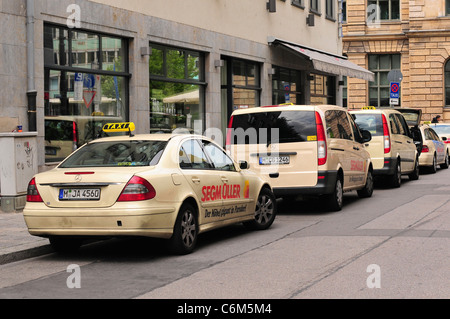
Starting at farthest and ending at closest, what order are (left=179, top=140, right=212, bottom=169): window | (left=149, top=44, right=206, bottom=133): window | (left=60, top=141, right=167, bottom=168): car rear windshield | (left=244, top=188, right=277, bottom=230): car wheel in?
(left=149, top=44, right=206, bottom=133): window
(left=244, top=188, right=277, bottom=230): car wheel
(left=179, top=140, right=212, bottom=169): window
(left=60, top=141, right=167, bottom=168): car rear windshield

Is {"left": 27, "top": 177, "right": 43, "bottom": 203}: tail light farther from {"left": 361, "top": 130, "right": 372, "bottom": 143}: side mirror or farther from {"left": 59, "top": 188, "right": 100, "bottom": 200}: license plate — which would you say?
{"left": 361, "top": 130, "right": 372, "bottom": 143}: side mirror

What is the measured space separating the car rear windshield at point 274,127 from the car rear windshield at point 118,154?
424 centimetres

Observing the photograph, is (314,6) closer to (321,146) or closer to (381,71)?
(321,146)

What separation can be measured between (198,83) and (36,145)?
25.7ft

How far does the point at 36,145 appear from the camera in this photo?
13828mm

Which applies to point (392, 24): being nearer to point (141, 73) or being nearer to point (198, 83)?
point (198, 83)

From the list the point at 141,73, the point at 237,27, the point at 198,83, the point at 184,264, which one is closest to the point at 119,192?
the point at 184,264

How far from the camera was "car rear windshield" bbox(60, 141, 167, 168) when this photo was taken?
9.07m

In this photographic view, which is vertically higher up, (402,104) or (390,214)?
(402,104)

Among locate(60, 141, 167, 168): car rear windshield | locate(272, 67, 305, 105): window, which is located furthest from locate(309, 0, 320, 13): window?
locate(60, 141, 167, 168): car rear windshield

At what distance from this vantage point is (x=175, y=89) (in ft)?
65.2

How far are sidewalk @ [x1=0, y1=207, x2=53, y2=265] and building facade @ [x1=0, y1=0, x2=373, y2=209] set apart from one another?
343cm

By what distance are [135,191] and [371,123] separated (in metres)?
10.7

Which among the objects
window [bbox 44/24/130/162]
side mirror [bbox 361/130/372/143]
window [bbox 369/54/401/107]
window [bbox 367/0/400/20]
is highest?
window [bbox 367/0/400/20]
